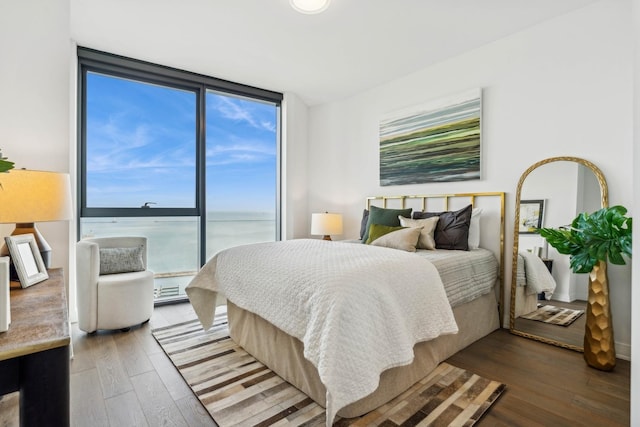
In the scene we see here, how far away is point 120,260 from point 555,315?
3.75 metres

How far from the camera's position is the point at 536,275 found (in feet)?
8.71

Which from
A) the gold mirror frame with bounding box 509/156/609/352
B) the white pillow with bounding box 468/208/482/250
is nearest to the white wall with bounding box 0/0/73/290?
the white pillow with bounding box 468/208/482/250

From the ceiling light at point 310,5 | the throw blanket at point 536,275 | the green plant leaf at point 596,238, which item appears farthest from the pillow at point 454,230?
Result: the ceiling light at point 310,5

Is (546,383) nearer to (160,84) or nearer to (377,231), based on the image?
(377,231)

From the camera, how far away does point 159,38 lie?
A: 2965mm

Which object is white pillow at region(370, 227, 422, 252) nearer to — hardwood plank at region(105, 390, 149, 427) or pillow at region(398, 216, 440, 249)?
pillow at region(398, 216, 440, 249)

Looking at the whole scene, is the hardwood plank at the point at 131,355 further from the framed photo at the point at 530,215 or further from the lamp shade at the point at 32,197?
the framed photo at the point at 530,215

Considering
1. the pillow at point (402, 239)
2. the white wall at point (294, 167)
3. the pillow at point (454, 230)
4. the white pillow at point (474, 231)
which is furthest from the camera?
the white wall at point (294, 167)

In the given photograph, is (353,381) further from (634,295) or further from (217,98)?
(217,98)

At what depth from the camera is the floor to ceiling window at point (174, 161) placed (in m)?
3.37

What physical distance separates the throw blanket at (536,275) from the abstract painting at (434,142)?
2.80ft

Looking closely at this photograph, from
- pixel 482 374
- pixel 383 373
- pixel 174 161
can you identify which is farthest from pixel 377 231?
pixel 174 161

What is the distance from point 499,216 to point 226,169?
3.22 meters

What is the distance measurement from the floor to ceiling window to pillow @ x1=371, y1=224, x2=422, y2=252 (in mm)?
2103
